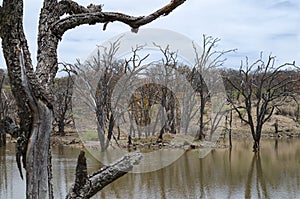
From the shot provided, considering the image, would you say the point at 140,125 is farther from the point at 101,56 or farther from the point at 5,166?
the point at 5,166

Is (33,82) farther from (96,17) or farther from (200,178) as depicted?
(200,178)

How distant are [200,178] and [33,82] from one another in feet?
25.6

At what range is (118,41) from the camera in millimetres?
15508

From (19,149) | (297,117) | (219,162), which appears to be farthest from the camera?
(297,117)

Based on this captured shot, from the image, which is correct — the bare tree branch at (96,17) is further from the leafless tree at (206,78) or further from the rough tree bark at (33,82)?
the leafless tree at (206,78)

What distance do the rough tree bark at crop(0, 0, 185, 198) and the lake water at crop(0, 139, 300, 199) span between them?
5.47 meters

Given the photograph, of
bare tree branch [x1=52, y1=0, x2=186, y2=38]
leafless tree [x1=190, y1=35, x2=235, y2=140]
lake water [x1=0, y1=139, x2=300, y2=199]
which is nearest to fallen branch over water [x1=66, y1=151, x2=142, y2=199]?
bare tree branch [x1=52, y1=0, x2=186, y2=38]

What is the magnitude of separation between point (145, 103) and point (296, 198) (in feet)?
34.0

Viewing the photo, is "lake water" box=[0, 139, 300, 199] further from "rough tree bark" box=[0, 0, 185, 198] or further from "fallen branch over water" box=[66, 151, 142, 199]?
"rough tree bark" box=[0, 0, 185, 198]

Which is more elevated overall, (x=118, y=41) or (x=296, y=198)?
(x=118, y=41)

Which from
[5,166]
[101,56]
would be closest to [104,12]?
[5,166]

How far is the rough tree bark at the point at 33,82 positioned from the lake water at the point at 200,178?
5.47 metres

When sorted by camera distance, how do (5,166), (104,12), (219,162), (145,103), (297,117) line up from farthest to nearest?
(297,117)
(145,103)
(219,162)
(5,166)
(104,12)

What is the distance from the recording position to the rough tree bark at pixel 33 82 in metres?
1.53
